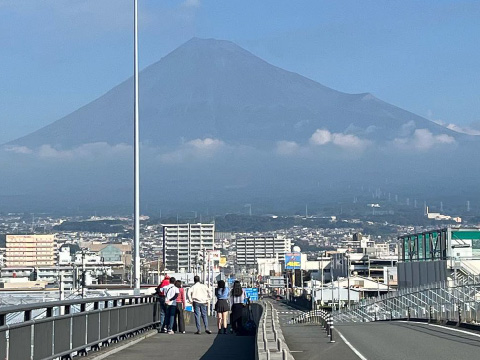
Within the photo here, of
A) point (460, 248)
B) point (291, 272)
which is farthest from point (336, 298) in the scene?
point (291, 272)

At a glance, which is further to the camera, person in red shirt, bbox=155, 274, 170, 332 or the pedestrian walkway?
person in red shirt, bbox=155, 274, 170, 332

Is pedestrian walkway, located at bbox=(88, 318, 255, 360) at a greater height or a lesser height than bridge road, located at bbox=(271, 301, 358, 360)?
greater

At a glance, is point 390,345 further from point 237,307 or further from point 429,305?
point 429,305

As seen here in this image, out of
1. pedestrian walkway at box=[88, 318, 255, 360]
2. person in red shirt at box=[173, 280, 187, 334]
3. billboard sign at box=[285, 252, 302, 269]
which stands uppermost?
billboard sign at box=[285, 252, 302, 269]

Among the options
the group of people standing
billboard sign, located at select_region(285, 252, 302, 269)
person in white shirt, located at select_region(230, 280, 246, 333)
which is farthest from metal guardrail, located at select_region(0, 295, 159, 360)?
billboard sign, located at select_region(285, 252, 302, 269)

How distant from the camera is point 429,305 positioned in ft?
151

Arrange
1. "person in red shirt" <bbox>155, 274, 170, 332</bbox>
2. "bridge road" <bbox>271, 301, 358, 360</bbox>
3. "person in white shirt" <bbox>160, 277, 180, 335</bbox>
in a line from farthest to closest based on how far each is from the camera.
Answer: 1. "person in red shirt" <bbox>155, 274, 170, 332</bbox>
2. "person in white shirt" <bbox>160, 277, 180, 335</bbox>
3. "bridge road" <bbox>271, 301, 358, 360</bbox>

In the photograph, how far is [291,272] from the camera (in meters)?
193

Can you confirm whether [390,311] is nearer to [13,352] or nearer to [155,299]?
[155,299]

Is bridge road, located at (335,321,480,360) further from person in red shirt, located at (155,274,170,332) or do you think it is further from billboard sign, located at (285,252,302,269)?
billboard sign, located at (285,252,302,269)

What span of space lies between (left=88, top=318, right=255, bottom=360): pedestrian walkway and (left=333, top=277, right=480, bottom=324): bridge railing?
11723 mm

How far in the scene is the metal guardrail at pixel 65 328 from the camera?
547 inches

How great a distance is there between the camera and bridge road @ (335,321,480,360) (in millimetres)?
21609

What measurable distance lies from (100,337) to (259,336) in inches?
174
